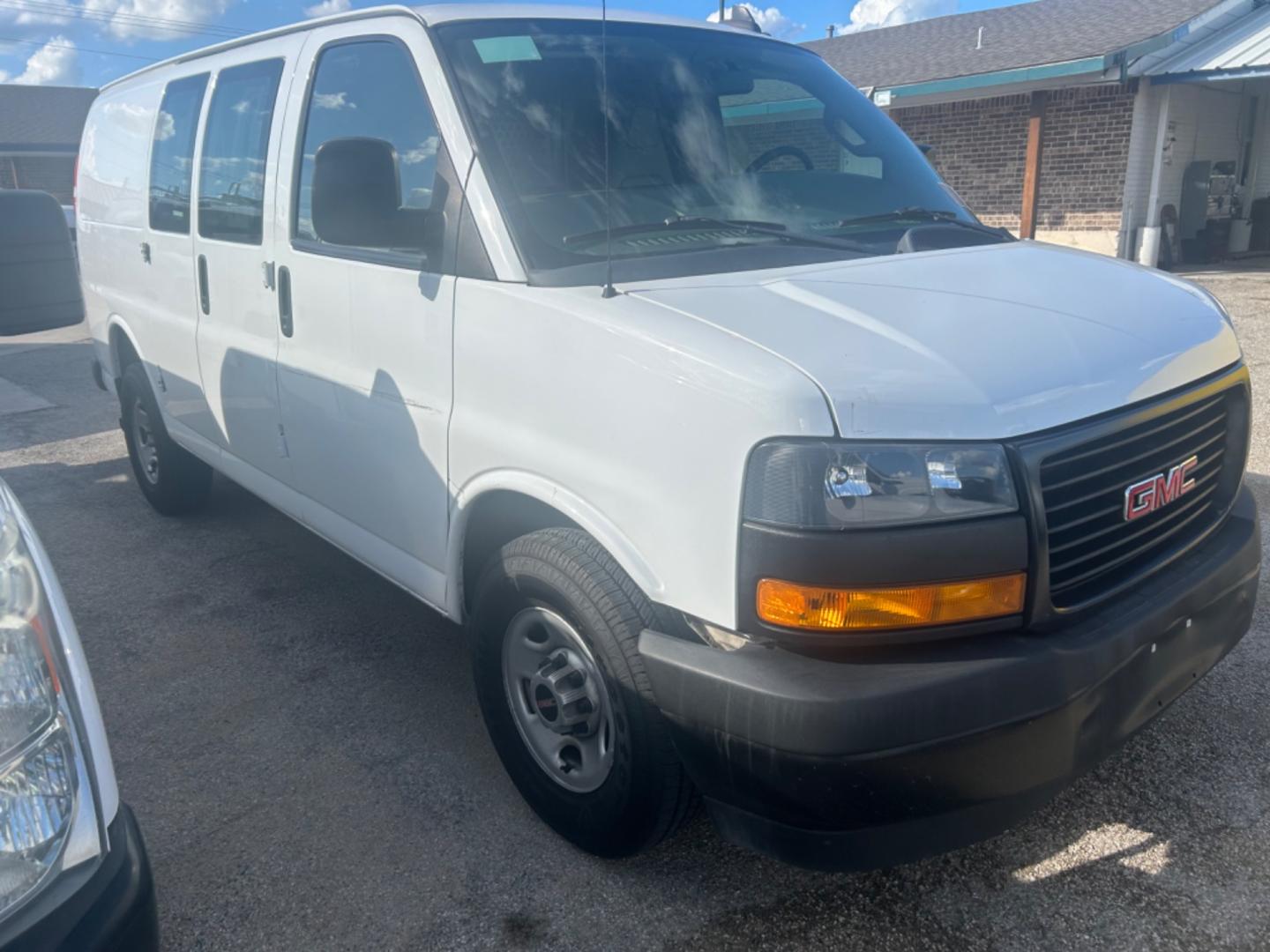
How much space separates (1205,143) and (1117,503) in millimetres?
18718

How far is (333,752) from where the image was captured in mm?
3248

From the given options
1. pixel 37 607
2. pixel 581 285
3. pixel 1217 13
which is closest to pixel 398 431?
pixel 581 285

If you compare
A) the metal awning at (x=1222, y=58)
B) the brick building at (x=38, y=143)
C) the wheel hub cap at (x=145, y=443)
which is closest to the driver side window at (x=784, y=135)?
the wheel hub cap at (x=145, y=443)

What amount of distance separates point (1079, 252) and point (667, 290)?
4.76 feet

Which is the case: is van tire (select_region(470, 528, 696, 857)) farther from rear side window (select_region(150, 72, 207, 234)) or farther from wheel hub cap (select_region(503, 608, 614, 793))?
rear side window (select_region(150, 72, 207, 234))

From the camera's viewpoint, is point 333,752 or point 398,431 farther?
point 333,752

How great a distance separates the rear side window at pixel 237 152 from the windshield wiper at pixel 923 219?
2031mm

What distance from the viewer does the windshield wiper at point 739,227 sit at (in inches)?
110

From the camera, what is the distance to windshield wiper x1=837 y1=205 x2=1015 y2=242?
10.5 ft

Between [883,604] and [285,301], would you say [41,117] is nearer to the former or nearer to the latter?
[285,301]

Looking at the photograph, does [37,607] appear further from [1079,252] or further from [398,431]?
[1079,252]

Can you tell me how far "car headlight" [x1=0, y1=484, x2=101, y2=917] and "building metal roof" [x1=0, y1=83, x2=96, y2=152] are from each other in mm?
36864

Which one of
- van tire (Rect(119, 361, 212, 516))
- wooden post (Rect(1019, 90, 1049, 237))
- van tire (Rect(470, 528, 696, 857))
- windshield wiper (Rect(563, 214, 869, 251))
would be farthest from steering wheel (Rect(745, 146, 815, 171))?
wooden post (Rect(1019, 90, 1049, 237))

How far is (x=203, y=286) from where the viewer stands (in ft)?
13.7
